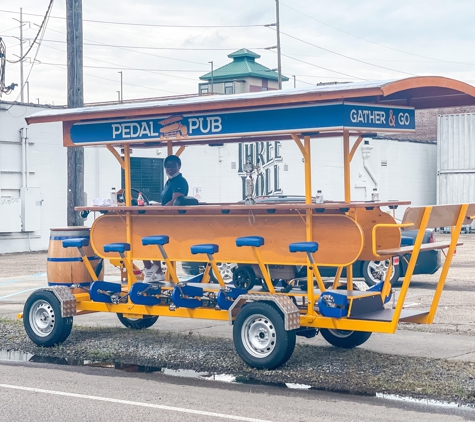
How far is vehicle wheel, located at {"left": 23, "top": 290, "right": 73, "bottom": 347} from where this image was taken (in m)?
10.5

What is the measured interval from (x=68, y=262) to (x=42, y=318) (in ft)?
3.04

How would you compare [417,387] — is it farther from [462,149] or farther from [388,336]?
[462,149]

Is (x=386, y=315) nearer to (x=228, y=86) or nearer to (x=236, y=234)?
(x=236, y=234)

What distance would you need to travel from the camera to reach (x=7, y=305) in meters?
14.7

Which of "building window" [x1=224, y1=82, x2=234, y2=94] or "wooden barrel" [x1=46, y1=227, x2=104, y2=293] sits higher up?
"building window" [x1=224, y1=82, x2=234, y2=94]

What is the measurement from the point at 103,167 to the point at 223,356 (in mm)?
19955

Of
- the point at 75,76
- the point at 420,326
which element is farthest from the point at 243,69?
the point at 420,326

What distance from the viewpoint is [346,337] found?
10148 mm

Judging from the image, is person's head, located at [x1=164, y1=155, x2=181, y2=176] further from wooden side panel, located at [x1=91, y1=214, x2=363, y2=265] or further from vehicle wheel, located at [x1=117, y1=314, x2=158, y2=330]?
vehicle wheel, located at [x1=117, y1=314, x2=158, y2=330]

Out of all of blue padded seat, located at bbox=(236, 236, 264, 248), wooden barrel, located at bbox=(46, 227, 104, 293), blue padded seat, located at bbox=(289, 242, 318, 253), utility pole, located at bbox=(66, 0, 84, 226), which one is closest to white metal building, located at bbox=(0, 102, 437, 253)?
utility pole, located at bbox=(66, 0, 84, 226)

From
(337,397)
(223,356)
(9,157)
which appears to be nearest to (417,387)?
(337,397)

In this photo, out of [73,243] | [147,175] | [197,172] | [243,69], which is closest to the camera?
[73,243]

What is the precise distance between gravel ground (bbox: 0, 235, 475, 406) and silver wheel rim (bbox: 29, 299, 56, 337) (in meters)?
0.24

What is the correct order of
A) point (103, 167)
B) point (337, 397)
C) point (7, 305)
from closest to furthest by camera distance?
point (337, 397) → point (7, 305) → point (103, 167)
